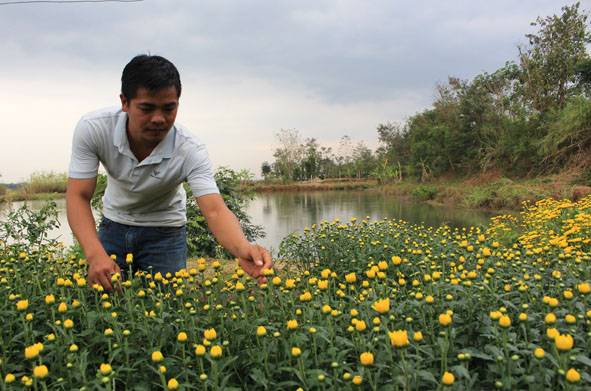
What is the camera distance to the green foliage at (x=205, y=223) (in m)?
5.48

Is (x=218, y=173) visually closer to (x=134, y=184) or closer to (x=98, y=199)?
(x=98, y=199)

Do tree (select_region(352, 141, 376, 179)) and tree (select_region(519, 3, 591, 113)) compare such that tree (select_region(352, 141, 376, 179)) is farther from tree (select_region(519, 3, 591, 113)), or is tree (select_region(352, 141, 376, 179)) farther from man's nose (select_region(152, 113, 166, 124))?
man's nose (select_region(152, 113, 166, 124))

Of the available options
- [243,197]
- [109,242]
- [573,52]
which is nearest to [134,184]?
[109,242]

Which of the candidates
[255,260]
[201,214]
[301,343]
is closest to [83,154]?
[255,260]

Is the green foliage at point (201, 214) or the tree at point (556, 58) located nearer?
the green foliage at point (201, 214)

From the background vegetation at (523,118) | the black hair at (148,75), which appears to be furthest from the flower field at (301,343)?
the background vegetation at (523,118)

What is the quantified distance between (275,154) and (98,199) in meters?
34.8

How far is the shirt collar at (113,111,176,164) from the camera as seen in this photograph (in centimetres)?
191

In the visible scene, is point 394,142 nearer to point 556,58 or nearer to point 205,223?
point 556,58

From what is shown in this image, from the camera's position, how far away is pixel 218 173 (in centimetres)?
623

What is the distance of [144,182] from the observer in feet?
6.58

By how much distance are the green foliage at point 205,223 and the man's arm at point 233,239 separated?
138 inches

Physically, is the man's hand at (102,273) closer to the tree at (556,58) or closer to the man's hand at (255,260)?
the man's hand at (255,260)

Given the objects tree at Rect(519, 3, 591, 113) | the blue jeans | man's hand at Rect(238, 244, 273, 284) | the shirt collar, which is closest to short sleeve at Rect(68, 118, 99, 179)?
the shirt collar
